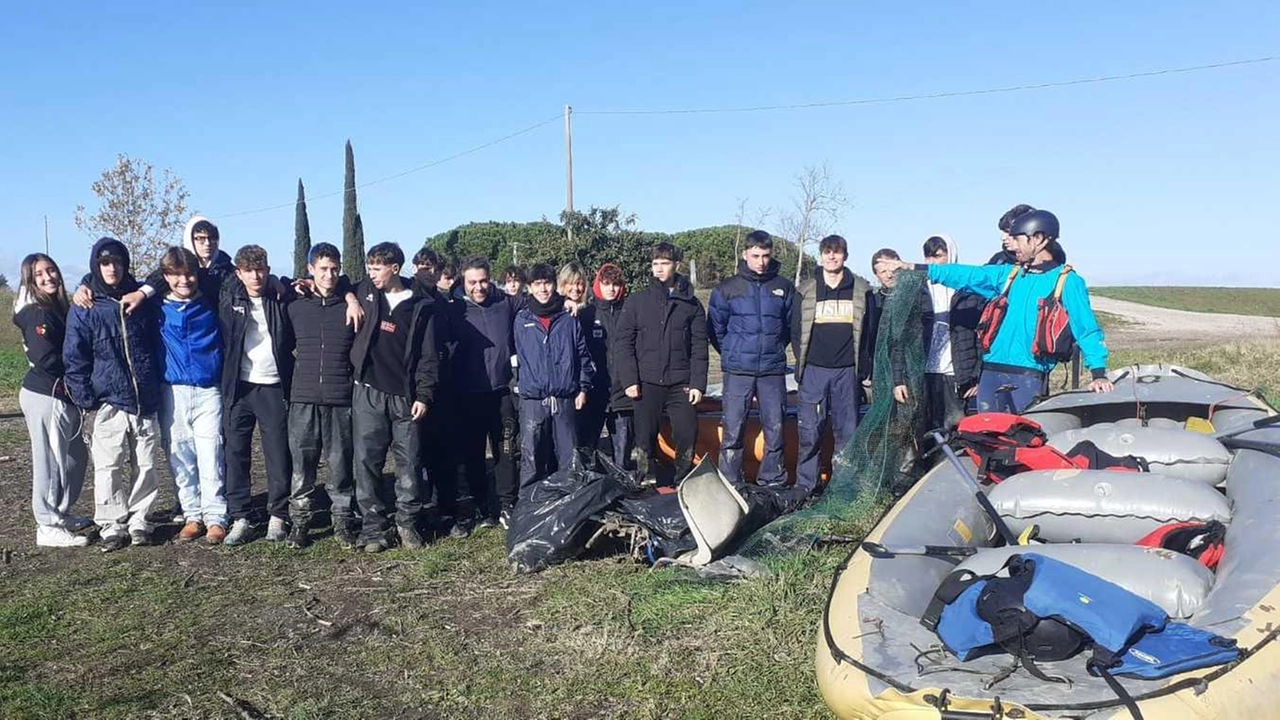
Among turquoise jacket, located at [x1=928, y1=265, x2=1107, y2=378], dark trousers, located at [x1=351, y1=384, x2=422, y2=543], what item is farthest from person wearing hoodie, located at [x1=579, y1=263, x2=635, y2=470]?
turquoise jacket, located at [x1=928, y1=265, x2=1107, y2=378]

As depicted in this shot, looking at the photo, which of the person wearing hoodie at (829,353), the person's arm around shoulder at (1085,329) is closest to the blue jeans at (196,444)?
the person wearing hoodie at (829,353)

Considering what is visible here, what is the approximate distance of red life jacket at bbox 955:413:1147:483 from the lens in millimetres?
4766

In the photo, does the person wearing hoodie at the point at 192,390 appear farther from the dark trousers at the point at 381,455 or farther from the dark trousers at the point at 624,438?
the dark trousers at the point at 624,438

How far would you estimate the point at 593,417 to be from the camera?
7203 mm

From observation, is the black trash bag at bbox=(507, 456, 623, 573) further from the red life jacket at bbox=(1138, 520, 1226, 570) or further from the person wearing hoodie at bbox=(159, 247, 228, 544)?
the red life jacket at bbox=(1138, 520, 1226, 570)

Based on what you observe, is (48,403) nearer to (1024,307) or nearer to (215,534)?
(215,534)

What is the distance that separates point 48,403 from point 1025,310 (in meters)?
6.02

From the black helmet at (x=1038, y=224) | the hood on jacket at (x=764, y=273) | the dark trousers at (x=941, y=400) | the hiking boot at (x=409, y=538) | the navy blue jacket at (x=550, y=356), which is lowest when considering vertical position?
the hiking boot at (x=409, y=538)

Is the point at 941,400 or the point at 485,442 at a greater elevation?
the point at 941,400

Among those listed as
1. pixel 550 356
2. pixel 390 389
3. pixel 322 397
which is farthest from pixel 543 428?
pixel 322 397

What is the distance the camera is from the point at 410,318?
20.1 ft

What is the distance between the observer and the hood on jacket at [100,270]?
19.7 feet

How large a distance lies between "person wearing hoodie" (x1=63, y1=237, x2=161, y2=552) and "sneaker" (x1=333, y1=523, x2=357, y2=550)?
1.20 m

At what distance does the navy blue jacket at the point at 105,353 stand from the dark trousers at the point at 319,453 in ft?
3.09
